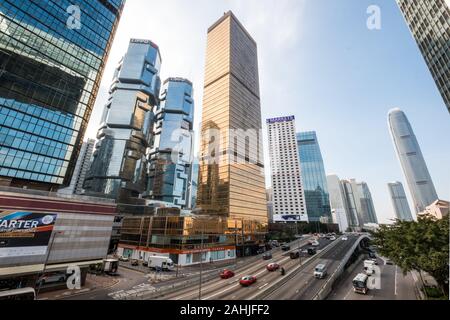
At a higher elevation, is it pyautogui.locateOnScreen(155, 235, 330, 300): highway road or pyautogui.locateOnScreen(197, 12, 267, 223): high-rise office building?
pyautogui.locateOnScreen(197, 12, 267, 223): high-rise office building

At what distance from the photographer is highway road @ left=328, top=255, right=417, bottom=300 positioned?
92.8 feet

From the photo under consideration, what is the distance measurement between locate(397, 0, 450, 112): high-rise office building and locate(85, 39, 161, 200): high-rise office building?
149 m

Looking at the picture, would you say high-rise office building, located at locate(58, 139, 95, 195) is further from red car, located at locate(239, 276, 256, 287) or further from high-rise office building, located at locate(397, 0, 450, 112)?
high-rise office building, located at locate(397, 0, 450, 112)

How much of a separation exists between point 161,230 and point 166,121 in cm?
14244

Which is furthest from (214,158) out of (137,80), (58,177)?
(137,80)

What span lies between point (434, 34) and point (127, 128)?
15405 cm

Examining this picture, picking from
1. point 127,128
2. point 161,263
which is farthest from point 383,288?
point 127,128

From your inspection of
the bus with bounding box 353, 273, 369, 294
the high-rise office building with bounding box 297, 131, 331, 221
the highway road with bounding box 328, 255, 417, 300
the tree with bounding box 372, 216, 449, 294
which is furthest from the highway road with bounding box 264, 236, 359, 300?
the high-rise office building with bounding box 297, 131, 331, 221

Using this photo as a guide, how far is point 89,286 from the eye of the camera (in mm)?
33625

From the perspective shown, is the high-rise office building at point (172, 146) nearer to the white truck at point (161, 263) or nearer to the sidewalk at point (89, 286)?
the white truck at point (161, 263)

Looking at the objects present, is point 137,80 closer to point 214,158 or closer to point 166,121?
point 166,121

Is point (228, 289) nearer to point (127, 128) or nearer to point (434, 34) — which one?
point (434, 34)

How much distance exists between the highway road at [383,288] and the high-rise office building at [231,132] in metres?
45.5

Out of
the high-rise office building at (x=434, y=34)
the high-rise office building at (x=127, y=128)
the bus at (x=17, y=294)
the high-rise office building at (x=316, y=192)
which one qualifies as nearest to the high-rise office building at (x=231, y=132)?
the bus at (x=17, y=294)
